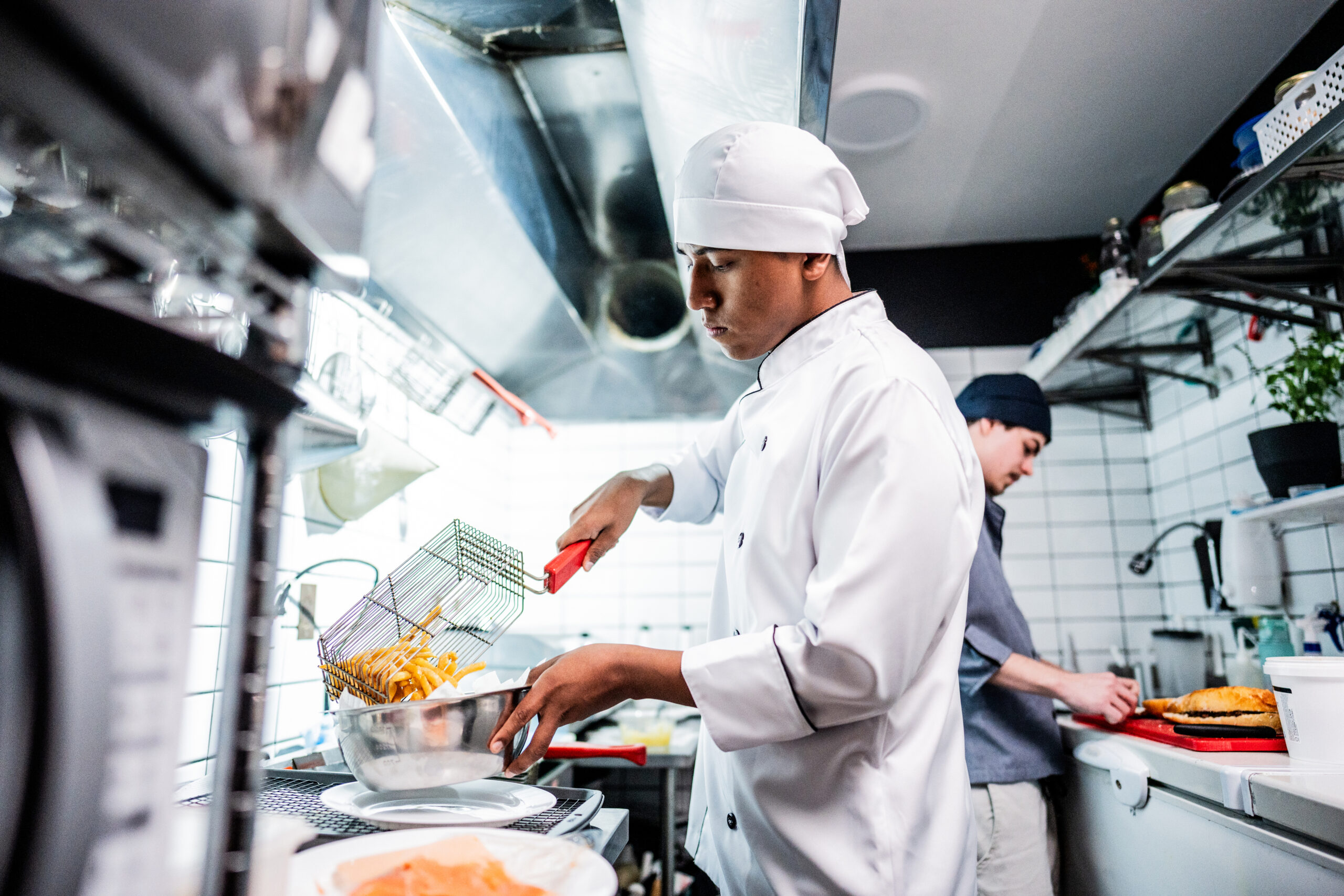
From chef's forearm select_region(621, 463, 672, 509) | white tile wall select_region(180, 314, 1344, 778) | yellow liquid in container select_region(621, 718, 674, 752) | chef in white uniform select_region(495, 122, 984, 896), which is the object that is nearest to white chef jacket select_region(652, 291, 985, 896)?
chef in white uniform select_region(495, 122, 984, 896)

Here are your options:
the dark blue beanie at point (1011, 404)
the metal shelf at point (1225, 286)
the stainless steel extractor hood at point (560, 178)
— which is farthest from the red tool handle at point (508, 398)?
the metal shelf at point (1225, 286)

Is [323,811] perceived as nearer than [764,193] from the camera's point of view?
Yes

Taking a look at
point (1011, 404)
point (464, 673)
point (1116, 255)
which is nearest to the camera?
point (464, 673)

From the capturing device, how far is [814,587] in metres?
0.87

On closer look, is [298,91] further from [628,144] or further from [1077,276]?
[1077,276]

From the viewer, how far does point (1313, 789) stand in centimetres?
115

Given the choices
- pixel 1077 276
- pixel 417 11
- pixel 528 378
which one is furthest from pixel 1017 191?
pixel 417 11

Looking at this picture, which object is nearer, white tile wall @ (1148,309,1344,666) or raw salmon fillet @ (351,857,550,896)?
raw salmon fillet @ (351,857,550,896)

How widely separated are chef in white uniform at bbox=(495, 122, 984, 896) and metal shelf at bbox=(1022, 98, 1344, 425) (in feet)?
3.13

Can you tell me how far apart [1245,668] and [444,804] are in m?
2.32

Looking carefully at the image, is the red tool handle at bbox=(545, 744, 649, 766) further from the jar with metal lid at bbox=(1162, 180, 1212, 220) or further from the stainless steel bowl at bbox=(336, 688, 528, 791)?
the jar with metal lid at bbox=(1162, 180, 1212, 220)

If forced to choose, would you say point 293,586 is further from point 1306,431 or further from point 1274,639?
point 1274,639

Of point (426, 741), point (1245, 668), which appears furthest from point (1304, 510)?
point (426, 741)

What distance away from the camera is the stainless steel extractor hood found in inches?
57.7
